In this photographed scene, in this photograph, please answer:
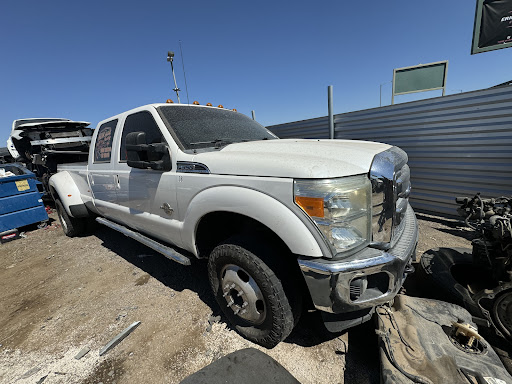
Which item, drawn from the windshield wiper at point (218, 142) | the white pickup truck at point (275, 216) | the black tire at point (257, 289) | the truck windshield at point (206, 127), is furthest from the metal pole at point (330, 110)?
the black tire at point (257, 289)

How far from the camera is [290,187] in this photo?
145cm

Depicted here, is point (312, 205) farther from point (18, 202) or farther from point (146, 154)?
point (18, 202)

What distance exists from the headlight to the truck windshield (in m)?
1.14

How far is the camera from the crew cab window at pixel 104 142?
10.3 ft

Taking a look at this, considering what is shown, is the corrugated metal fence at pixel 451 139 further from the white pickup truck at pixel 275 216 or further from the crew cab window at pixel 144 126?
the crew cab window at pixel 144 126

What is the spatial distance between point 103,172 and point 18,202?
382 cm

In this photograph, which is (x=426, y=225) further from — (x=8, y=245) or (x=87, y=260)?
(x=8, y=245)

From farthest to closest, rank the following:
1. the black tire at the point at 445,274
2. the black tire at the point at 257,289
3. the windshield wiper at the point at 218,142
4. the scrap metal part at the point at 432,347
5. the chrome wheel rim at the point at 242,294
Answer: the windshield wiper at the point at 218,142, the black tire at the point at 445,274, the chrome wheel rim at the point at 242,294, the black tire at the point at 257,289, the scrap metal part at the point at 432,347

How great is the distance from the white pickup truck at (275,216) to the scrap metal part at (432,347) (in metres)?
0.24

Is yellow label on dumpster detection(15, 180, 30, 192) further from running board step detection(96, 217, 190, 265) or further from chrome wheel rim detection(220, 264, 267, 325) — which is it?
chrome wheel rim detection(220, 264, 267, 325)

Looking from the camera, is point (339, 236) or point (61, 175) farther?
point (61, 175)

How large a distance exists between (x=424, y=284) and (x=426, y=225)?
244 centimetres

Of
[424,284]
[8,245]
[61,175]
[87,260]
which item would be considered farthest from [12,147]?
[424,284]

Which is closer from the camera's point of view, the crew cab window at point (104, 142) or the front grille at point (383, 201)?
the front grille at point (383, 201)
